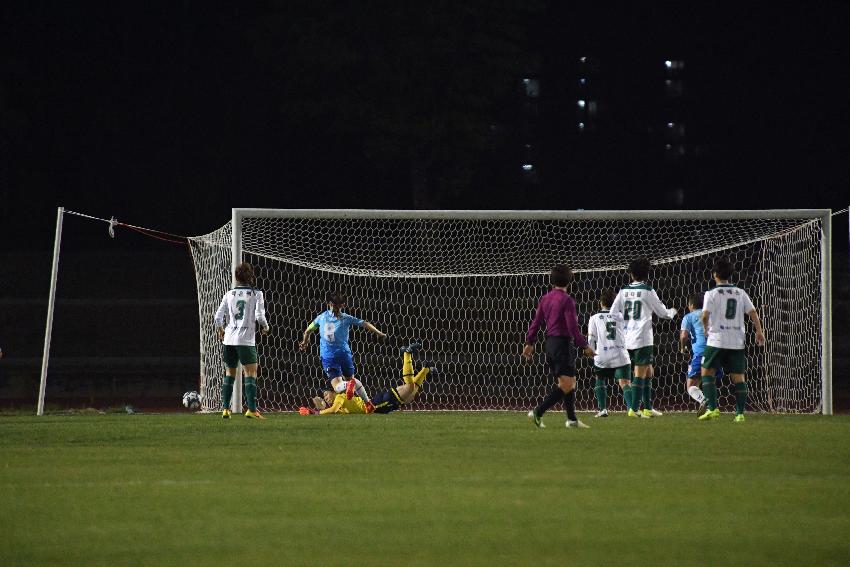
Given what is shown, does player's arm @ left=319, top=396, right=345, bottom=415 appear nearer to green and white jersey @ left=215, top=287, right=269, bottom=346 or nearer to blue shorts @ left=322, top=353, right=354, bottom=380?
blue shorts @ left=322, top=353, right=354, bottom=380

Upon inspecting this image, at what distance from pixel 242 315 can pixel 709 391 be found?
17.4ft

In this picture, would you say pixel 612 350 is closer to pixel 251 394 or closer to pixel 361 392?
pixel 361 392

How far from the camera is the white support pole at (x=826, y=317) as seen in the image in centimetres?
1758

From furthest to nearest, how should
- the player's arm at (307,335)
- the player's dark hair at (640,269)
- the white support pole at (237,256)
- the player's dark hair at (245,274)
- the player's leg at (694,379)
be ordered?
the white support pole at (237,256), the player's arm at (307,335), the player's leg at (694,379), the player's dark hair at (245,274), the player's dark hair at (640,269)

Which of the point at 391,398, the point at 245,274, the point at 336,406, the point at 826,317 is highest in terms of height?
the point at 245,274

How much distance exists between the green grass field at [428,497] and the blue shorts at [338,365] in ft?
14.3

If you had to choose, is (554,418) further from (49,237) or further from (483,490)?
(49,237)

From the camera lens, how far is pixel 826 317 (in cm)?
1773

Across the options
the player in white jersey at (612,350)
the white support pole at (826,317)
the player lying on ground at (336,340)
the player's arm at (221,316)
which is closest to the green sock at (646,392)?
the player in white jersey at (612,350)

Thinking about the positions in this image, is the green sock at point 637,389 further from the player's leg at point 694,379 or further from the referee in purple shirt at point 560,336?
the referee in purple shirt at point 560,336

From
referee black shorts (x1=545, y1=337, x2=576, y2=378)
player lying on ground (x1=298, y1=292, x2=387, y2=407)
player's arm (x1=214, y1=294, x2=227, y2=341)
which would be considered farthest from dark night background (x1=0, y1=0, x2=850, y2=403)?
referee black shorts (x1=545, y1=337, x2=576, y2=378)

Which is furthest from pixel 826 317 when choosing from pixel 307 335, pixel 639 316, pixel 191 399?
pixel 191 399

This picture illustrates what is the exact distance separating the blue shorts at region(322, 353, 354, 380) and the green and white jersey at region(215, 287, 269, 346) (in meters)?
2.00

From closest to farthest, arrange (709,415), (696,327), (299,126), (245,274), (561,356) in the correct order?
(561,356) < (709,415) < (245,274) < (696,327) < (299,126)
